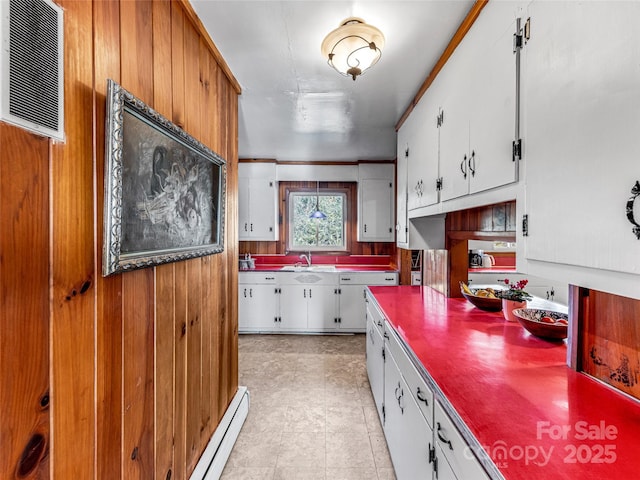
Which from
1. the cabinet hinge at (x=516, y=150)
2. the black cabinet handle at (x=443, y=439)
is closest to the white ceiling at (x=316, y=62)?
the cabinet hinge at (x=516, y=150)

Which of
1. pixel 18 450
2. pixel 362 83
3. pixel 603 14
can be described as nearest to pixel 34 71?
pixel 18 450

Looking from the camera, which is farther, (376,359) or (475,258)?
(475,258)

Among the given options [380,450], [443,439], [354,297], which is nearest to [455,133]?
[443,439]

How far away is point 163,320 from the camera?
3.91 ft

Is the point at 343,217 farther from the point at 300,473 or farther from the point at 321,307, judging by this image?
Result: the point at 300,473

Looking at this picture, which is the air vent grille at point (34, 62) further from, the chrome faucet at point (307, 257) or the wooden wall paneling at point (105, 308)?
the chrome faucet at point (307, 257)

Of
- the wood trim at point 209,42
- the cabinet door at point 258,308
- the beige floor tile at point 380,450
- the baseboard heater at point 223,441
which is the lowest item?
the beige floor tile at point 380,450

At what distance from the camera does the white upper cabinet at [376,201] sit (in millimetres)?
4141

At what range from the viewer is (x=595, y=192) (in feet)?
2.40

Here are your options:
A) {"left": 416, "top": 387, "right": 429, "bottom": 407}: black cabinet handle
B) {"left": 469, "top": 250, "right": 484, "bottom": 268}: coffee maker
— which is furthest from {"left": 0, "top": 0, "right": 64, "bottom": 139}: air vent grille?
{"left": 469, "top": 250, "right": 484, "bottom": 268}: coffee maker

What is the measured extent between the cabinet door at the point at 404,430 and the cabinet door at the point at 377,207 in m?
2.52

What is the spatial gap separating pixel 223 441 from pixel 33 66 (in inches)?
76.7

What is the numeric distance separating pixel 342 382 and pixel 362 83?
2.48 m

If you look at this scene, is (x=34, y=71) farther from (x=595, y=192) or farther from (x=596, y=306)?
(x=596, y=306)
